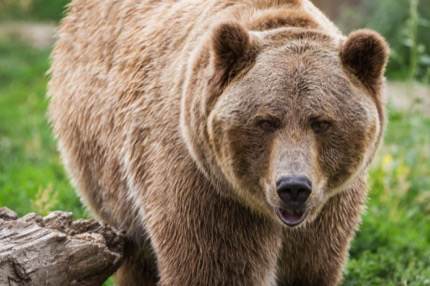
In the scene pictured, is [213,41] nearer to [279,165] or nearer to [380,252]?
[279,165]

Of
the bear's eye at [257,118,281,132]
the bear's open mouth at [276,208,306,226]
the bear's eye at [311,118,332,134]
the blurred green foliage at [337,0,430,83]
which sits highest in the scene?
the bear's eye at [257,118,281,132]

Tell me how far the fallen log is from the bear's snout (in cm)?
112

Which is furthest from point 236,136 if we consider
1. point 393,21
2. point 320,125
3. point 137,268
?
point 393,21

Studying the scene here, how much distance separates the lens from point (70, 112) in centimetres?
631

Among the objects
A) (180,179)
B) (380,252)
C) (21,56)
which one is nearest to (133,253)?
(180,179)

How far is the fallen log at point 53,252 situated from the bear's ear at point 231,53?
3.66ft

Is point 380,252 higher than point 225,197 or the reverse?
the reverse

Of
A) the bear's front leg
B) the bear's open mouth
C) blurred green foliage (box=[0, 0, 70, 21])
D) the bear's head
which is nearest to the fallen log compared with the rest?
the bear's front leg

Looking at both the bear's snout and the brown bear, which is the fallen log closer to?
the brown bear

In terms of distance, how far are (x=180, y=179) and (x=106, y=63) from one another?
127cm

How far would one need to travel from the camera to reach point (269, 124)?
4633mm

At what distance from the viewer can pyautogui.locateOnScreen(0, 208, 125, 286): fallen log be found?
183 inches

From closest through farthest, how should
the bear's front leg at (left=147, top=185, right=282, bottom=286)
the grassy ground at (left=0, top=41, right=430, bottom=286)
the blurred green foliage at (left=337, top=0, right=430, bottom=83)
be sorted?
the bear's front leg at (left=147, top=185, right=282, bottom=286) < the grassy ground at (left=0, top=41, right=430, bottom=286) < the blurred green foliage at (left=337, top=0, right=430, bottom=83)

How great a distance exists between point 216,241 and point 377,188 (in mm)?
3878
